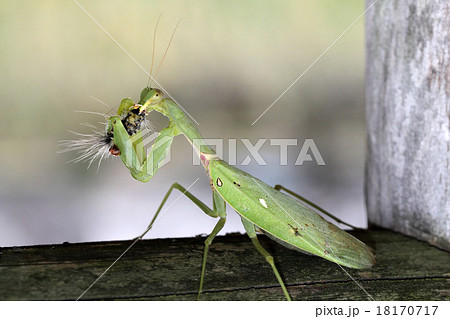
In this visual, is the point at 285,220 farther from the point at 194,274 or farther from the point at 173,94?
the point at 173,94

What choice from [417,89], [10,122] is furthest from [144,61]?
[417,89]

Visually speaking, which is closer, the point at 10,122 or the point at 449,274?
the point at 449,274

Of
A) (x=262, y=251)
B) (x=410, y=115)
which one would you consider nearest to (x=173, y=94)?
(x=410, y=115)

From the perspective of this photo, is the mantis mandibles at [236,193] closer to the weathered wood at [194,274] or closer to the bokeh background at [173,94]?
the weathered wood at [194,274]

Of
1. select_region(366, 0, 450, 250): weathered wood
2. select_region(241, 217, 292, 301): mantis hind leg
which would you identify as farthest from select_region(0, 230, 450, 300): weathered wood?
select_region(366, 0, 450, 250): weathered wood

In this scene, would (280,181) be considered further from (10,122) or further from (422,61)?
(10,122)

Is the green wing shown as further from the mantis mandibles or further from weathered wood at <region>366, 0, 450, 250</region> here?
weathered wood at <region>366, 0, 450, 250</region>
